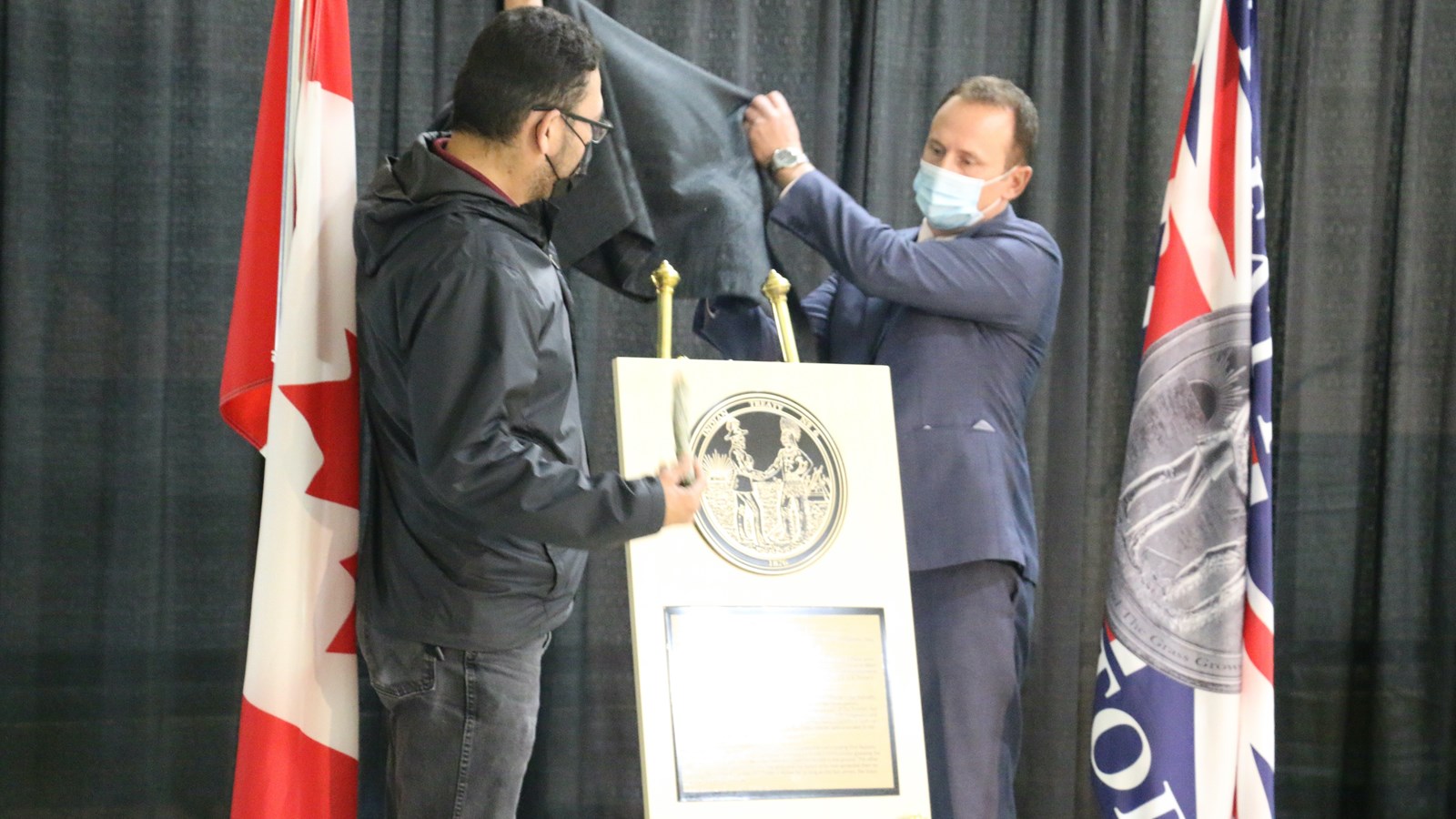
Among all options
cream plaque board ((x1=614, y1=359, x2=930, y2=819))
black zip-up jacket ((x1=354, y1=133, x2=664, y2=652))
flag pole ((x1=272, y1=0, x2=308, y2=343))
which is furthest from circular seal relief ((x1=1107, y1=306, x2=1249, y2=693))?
flag pole ((x1=272, y1=0, x2=308, y2=343))

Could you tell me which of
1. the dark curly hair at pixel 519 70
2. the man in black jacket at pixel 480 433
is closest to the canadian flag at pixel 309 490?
the man in black jacket at pixel 480 433

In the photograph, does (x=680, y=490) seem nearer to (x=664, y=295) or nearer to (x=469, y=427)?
(x=469, y=427)

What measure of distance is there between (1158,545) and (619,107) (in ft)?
4.12

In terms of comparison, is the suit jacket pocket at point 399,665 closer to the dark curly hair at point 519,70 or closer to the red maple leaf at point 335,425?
the red maple leaf at point 335,425

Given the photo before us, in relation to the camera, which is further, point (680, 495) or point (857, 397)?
point (857, 397)

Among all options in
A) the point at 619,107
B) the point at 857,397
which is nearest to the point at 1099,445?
the point at 857,397

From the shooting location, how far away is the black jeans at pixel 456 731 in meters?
1.83

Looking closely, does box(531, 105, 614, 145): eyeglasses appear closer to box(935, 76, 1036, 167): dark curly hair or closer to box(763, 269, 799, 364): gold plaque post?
box(763, 269, 799, 364): gold plaque post

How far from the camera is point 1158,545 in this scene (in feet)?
8.09

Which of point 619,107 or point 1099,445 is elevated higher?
point 619,107

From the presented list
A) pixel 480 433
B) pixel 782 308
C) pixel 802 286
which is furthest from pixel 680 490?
pixel 802 286

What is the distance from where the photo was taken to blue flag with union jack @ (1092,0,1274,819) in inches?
95.0

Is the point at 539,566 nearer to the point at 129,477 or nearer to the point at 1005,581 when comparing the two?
the point at 1005,581

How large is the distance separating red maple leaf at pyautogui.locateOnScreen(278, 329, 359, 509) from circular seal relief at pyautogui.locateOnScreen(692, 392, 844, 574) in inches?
21.3
